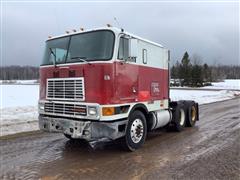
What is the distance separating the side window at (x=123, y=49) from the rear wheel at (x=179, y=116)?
12.6 ft

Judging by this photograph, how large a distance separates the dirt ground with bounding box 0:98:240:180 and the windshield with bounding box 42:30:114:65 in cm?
232

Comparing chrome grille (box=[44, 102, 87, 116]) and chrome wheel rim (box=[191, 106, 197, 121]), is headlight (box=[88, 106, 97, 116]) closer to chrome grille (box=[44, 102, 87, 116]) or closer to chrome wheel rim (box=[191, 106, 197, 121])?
chrome grille (box=[44, 102, 87, 116])

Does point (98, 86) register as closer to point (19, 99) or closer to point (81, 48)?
point (81, 48)

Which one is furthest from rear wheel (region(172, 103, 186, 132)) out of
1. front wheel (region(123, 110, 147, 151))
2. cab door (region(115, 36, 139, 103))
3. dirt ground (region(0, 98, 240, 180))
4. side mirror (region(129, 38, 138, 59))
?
side mirror (region(129, 38, 138, 59))

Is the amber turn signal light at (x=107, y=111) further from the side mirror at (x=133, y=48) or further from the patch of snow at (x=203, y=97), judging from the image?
the patch of snow at (x=203, y=97)

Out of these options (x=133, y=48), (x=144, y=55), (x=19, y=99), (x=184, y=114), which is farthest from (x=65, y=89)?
(x=19, y=99)

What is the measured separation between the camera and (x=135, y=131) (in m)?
7.76

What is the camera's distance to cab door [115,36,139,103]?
7.15m

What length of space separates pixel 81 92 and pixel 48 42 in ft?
6.84

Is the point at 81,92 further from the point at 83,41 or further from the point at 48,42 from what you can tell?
the point at 48,42

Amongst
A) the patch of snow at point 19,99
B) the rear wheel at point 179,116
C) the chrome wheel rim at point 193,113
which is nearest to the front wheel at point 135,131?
the rear wheel at point 179,116

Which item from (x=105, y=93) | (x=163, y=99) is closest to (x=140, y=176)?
(x=105, y=93)

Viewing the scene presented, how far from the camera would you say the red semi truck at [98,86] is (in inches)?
273

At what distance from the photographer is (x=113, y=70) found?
6.96 m
